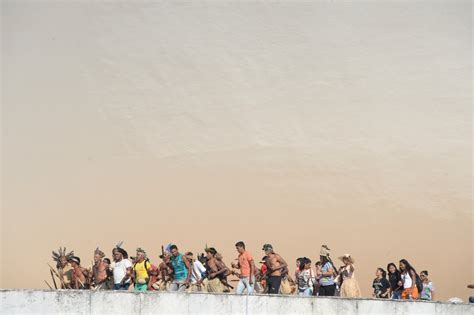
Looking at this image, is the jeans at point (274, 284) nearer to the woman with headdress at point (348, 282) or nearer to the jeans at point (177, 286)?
the woman with headdress at point (348, 282)

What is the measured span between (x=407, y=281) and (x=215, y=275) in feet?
10.2

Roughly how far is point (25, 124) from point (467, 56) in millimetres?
10017

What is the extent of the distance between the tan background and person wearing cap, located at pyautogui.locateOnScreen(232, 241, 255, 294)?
23.6 ft

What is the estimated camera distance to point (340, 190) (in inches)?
1158

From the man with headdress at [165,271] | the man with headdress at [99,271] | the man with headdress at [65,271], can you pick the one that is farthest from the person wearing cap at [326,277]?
the man with headdress at [65,271]

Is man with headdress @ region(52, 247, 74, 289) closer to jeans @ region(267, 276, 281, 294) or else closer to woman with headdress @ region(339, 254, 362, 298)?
jeans @ region(267, 276, 281, 294)

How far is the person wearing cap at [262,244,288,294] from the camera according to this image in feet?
71.0

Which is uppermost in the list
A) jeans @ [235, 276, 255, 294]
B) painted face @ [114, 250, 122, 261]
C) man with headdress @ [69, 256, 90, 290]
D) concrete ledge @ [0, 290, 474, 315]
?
painted face @ [114, 250, 122, 261]

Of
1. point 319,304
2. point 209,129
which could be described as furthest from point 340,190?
point 319,304

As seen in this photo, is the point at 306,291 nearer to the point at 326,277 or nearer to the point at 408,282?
the point at 326,277

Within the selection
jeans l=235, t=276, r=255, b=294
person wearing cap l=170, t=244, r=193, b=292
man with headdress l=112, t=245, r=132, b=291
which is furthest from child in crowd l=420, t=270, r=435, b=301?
man with headdress l=112, t=245, r=132, b=291

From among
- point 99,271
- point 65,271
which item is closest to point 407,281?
point 99,271

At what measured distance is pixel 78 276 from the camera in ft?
73.2

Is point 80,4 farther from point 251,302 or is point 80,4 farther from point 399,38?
point 251,302
